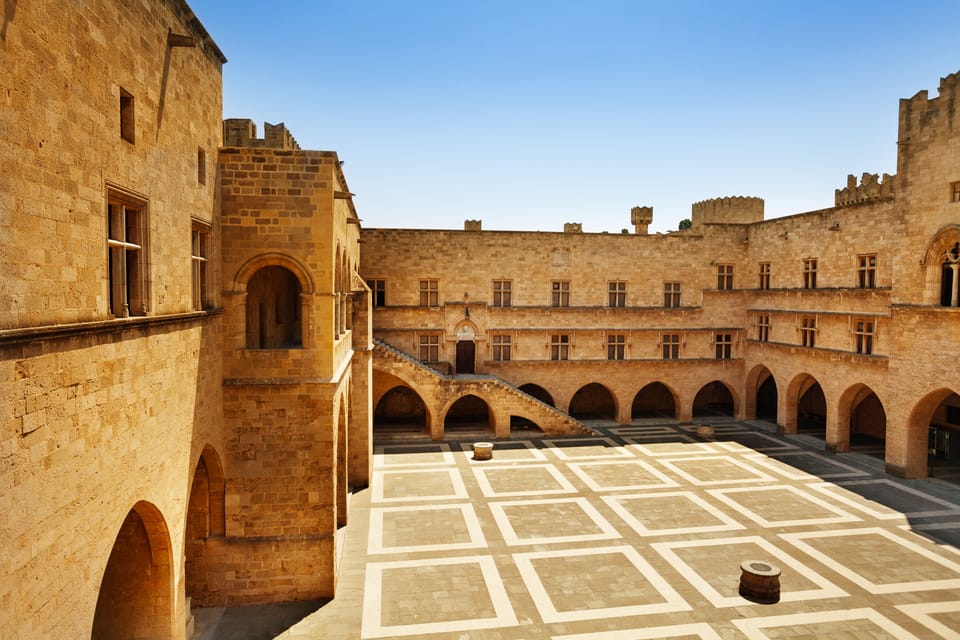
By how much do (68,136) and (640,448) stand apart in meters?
23.9

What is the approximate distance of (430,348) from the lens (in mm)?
28719

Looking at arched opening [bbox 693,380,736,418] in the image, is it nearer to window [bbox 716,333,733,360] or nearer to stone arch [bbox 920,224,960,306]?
window [bbox 716,333,733,360]

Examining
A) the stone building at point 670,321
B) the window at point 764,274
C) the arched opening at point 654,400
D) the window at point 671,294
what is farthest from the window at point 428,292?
the window at point 764,274

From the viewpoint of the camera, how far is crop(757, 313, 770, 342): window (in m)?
29.7

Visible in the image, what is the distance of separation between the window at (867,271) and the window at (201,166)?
24.6m

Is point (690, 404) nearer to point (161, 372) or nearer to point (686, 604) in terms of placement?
point (686, 604)

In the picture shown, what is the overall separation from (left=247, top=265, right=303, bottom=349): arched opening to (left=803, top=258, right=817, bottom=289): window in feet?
74.8

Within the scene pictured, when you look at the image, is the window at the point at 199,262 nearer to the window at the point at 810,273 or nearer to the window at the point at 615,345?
the window at the point at 615,345

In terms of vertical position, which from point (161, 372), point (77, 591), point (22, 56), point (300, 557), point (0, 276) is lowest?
point (300, 557)

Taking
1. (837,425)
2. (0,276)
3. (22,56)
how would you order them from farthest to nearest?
(837,425) < (22,56) < (0,276)

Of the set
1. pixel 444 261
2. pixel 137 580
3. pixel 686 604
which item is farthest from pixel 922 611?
pixel 444 261

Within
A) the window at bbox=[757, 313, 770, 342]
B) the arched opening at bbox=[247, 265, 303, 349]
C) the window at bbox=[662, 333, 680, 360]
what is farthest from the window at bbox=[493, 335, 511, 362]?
the window at bbox=[757, 313, 770, 342]

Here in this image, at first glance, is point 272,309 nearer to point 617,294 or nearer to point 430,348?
point 430,348

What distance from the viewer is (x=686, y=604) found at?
13.0 m
